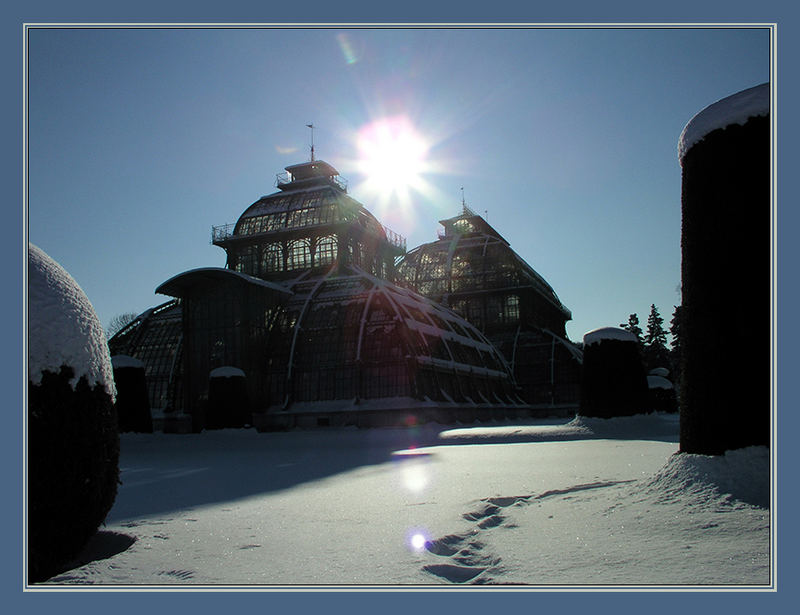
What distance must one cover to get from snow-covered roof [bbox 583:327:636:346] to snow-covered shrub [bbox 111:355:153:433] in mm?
19484

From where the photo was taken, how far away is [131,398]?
31062 mm

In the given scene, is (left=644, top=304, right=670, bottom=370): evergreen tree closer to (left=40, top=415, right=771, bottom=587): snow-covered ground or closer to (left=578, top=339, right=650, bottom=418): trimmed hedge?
(left=578, top=339, right=650, bottom=418): trimmed hedge

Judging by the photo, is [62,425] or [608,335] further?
[608,335]

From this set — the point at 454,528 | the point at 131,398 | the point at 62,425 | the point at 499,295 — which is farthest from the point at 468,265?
the point at 62,425

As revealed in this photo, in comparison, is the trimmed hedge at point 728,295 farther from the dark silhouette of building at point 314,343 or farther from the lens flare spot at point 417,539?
the dark silhouette of building at point 314,343

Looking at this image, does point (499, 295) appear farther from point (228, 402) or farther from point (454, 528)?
point (454, 528)

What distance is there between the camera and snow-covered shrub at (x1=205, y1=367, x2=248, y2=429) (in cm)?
3406

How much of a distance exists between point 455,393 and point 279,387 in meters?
10.4

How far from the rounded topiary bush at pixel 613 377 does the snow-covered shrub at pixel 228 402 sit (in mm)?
16571

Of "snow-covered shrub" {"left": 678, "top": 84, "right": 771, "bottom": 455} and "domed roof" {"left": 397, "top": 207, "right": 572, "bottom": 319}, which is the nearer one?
"snow-covered shrub" {"left": 678, "top": 84, "right": 771, "bottom": 455}

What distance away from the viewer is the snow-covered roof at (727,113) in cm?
840

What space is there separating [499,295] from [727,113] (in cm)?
5285

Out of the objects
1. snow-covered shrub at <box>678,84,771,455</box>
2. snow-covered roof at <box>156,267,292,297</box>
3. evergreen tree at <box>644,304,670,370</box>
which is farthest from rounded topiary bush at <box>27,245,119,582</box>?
evergreen tree at <box>644,304,670,370</box>

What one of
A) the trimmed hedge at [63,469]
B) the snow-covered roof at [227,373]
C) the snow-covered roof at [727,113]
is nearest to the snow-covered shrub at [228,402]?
the snow-covered roof at [227,373]
